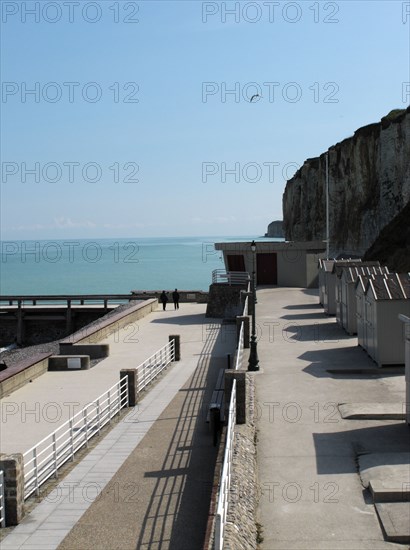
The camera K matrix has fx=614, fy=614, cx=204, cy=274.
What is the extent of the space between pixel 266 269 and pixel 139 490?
36.0 meters

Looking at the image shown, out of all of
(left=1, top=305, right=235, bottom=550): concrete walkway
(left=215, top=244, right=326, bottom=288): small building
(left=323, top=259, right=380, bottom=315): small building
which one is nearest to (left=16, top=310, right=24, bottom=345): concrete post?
(left=215, top=244, right=326, bottom=288): small building

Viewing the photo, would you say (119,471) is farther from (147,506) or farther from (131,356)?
(131,356)

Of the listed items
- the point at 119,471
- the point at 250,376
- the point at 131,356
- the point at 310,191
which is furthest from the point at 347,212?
the point at 119,471

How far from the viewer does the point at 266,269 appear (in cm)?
4700

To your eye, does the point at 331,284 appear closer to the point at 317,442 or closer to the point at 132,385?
the point at 132,385

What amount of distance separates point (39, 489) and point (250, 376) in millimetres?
7754

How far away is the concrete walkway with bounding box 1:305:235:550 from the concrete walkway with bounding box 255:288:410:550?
1440 mm

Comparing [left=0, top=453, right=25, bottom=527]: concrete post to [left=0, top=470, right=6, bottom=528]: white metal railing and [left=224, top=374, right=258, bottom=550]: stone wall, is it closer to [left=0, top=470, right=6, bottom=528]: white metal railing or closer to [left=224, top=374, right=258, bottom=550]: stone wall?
[left=0, top=470, right=6, bottom=528]: white metal railing

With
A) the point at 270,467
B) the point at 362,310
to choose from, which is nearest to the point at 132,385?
the point at 362,310

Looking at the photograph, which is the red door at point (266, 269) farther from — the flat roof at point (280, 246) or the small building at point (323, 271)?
the small building at point (323, 271)

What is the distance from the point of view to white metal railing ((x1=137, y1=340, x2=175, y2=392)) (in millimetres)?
20797

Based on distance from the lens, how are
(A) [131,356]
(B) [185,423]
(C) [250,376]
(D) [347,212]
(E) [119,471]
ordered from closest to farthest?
(E) [119,471] → (B) [185,423] → (C) [250,376] → (A) [131,356] → (D) [347,212]

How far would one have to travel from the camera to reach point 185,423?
1647cm

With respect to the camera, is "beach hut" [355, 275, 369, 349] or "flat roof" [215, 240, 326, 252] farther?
"flat roof" [215, 240, 326, 252]
